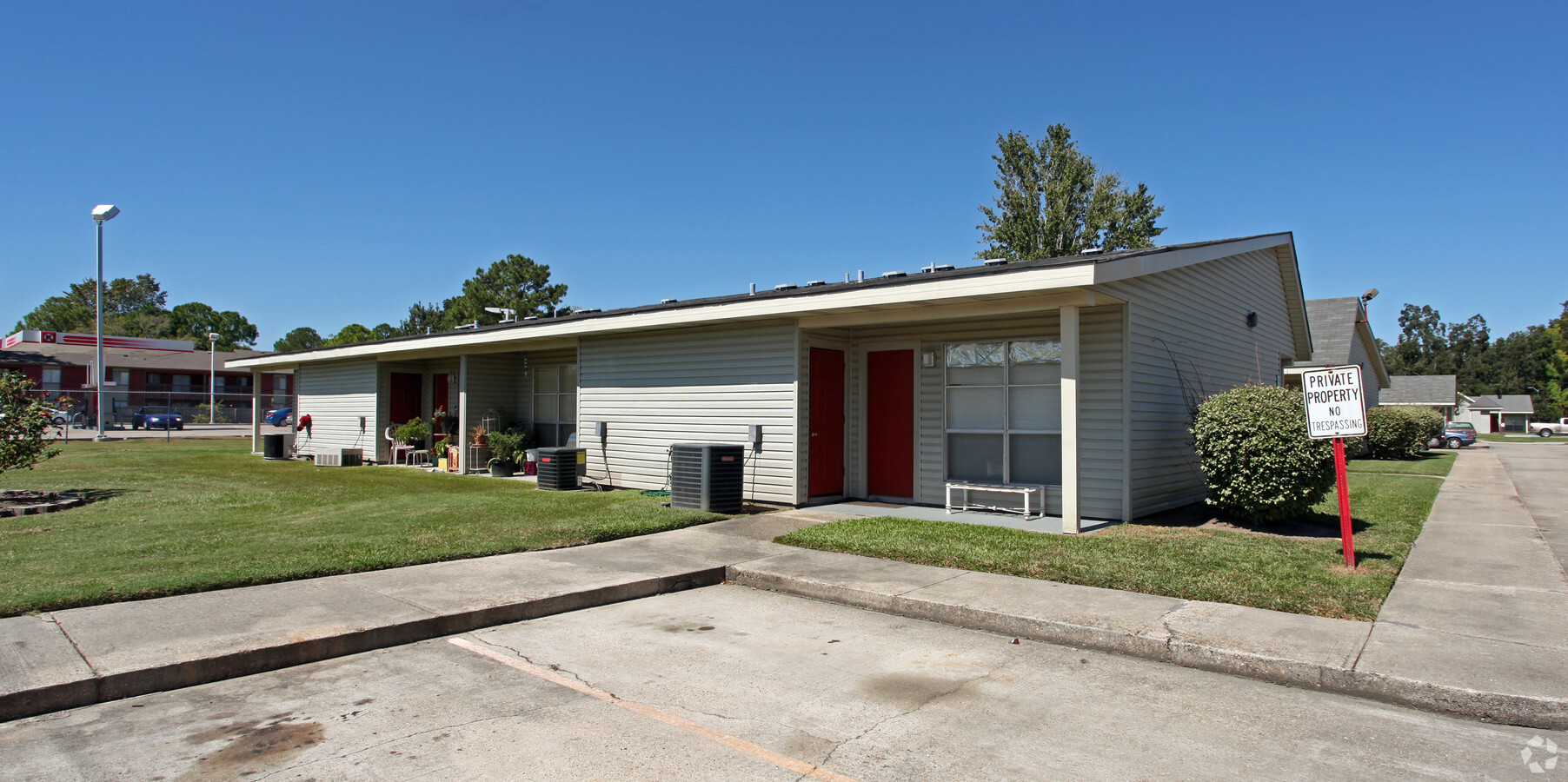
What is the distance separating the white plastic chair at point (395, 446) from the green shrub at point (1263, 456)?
18.2 m

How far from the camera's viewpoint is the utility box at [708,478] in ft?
38.1

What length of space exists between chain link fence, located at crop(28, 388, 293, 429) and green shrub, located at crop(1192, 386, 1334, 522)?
43176mm

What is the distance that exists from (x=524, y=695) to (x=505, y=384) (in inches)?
603

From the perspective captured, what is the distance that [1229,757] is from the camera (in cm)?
396

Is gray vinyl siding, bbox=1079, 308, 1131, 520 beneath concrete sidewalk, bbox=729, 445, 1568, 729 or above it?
above

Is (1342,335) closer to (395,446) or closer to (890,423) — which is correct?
(890,423)

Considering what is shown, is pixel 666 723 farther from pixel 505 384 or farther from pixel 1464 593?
pixel 505 384

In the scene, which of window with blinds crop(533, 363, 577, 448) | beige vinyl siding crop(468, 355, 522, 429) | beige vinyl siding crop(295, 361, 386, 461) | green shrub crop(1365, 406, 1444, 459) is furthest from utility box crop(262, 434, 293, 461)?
green shrub crop(1365, 406, 1444, 459)

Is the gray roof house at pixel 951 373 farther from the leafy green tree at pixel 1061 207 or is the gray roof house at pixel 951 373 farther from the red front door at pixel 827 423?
the leafy green tree at pixel 1061 207

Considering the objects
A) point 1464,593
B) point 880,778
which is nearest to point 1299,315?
point 1464,593

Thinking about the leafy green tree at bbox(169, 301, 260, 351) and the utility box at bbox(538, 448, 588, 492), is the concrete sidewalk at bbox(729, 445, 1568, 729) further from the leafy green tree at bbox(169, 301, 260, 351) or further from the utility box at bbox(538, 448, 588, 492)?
the leafy green tree at bbox(169, 301, 260, 351)

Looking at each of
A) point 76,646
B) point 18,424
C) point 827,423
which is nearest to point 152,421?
point 18,424

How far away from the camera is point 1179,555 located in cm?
823

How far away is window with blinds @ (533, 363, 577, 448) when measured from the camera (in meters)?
18.2
